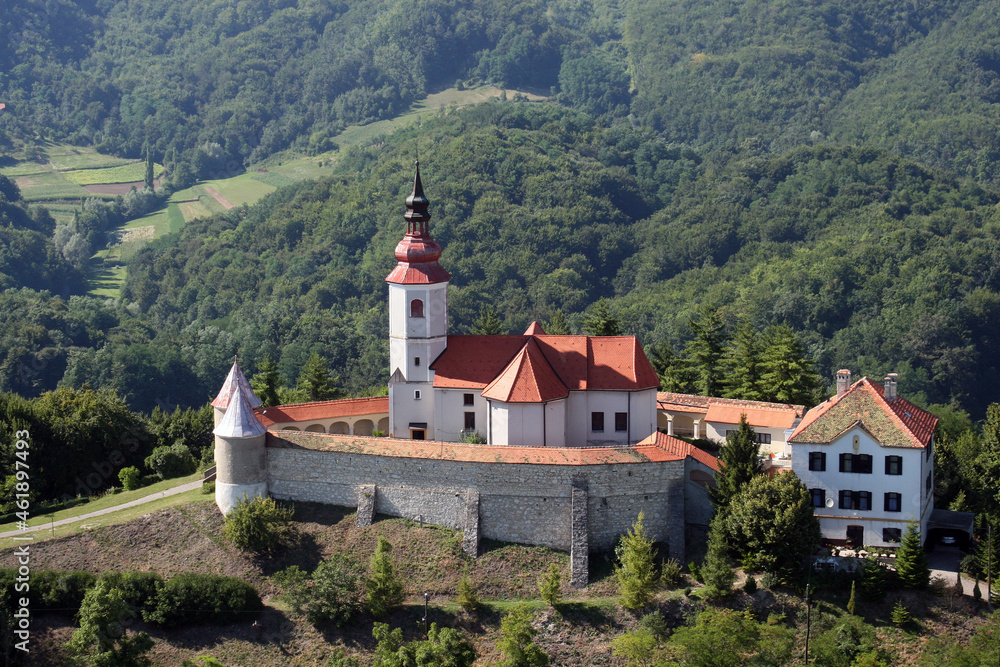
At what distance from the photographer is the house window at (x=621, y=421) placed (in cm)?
6562

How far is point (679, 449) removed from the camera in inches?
2363

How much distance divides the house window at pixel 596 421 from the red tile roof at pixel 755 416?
6522mm

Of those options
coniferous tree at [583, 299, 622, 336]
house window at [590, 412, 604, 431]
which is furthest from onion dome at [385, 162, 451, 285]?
coniferous tree at [583, 299, 622, 336]

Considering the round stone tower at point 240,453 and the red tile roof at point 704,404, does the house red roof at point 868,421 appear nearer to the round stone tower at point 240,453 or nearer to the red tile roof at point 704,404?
the red tile roof at point 704,404

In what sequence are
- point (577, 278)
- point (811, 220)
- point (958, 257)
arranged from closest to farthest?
point (958, 257) < point (577, 278) < point (811, 220)

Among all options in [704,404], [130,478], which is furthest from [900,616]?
[130,478]

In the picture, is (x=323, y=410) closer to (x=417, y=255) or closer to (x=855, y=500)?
(x=417, y=255)

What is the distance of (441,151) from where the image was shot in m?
173

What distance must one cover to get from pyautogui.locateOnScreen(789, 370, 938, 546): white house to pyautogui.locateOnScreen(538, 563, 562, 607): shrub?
37.6 ft

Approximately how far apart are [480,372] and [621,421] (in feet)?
24.2

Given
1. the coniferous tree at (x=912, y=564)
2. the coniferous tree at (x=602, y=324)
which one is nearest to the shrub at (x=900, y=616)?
the coniferous tree at (x=912, y=564)

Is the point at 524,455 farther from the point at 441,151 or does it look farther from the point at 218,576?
the point at 441,151

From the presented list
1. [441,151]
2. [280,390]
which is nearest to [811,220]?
[441,151]

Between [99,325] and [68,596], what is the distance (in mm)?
90491
